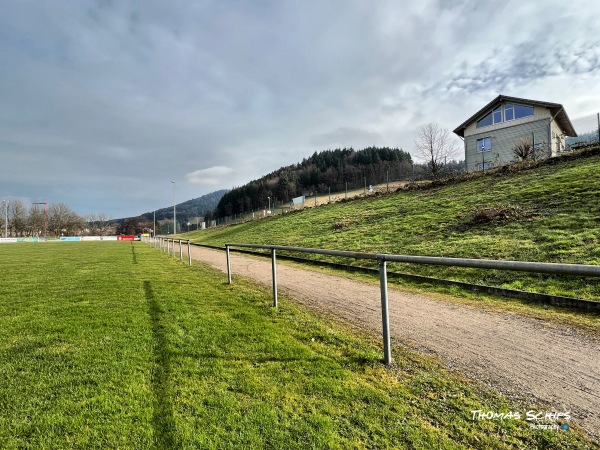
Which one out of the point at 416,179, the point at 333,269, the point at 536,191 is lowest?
the point at 333,269

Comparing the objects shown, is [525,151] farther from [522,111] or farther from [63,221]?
[63,221]

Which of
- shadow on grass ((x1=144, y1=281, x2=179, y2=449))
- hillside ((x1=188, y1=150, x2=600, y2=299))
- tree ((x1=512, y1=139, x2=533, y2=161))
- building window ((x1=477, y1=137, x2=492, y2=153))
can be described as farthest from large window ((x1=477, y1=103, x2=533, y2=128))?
shadow on grass ((x1=144, y1=281, x2=179, y2=449))

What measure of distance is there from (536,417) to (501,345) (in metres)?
1.81

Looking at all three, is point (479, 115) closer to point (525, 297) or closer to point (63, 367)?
point (525, 297)

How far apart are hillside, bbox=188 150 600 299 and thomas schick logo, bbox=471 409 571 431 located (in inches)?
182

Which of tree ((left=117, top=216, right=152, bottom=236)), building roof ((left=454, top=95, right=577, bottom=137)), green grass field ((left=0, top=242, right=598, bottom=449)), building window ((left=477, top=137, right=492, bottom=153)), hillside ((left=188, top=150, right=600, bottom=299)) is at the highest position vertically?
building roof ((left=454, top=95, right=577, bottom=137))

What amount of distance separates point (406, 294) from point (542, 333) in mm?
3093

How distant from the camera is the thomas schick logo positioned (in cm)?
252

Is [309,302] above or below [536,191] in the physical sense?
below

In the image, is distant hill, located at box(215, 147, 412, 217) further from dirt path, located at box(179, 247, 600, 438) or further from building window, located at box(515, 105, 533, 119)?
dirt path, located at box(179, 247, 600, 438)

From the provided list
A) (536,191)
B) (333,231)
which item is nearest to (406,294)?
(536,191)

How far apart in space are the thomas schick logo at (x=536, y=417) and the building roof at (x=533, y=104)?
33.3m

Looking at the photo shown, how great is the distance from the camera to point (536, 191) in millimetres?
14516

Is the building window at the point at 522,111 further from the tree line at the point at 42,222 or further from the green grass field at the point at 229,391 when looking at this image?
the tree line at the point at 42,222
